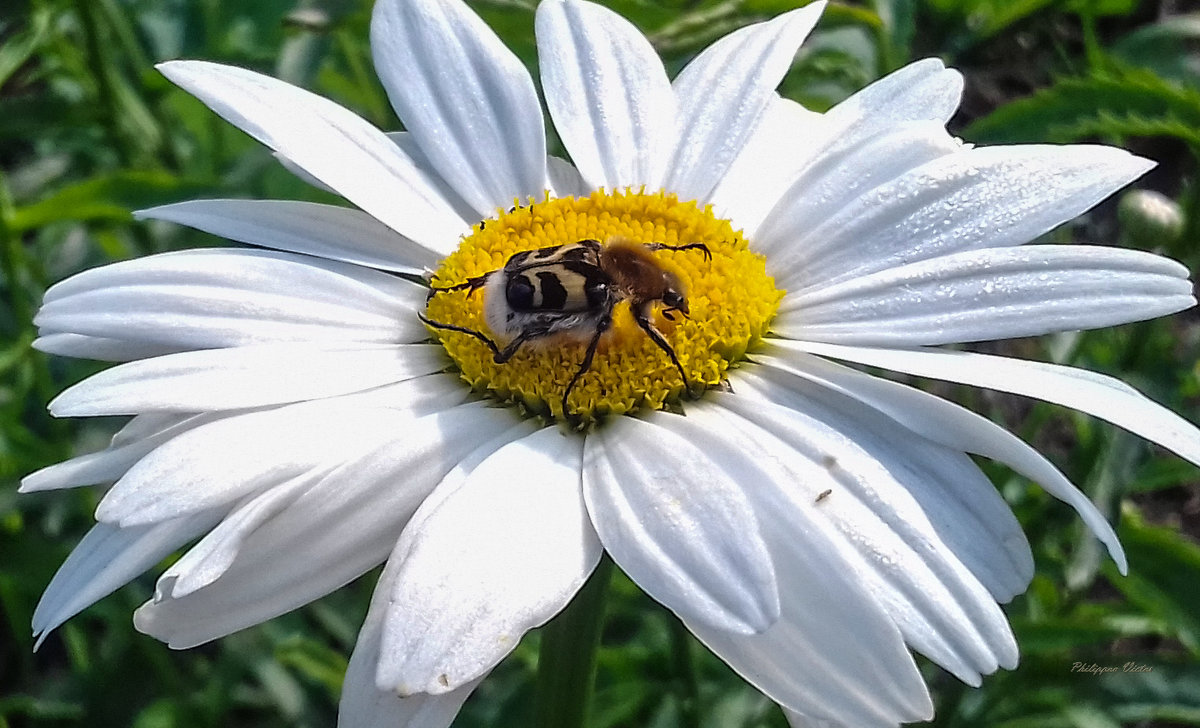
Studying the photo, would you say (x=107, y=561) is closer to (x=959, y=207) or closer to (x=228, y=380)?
(x=228, y=380)

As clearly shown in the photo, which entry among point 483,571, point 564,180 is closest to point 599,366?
point 483,571

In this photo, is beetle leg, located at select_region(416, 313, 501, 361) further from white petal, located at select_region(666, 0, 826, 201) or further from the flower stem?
white petal, located at select_region(666, 0, 826, 201)

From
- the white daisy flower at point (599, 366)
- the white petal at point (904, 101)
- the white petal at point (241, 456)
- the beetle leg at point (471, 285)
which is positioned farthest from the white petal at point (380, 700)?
the white petal at point (904, 101)

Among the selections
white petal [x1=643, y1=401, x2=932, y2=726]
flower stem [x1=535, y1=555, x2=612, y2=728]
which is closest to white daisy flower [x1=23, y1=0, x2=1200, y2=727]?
white petal [x1=643, y1=401, x2=932, y2=726]

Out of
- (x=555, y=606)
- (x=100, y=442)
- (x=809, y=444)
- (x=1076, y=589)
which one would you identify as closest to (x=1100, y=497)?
(x=1076, y=589)

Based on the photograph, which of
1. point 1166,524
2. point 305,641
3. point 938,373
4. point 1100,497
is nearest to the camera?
point 938,373

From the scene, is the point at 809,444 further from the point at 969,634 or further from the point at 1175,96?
the point at 1175,96
